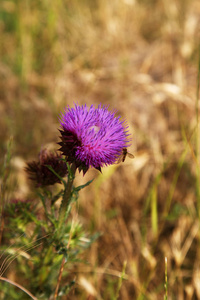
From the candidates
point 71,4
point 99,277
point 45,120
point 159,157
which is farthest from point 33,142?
point 71,4

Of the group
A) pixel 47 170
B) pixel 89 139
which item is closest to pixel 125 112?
pixel 47 170

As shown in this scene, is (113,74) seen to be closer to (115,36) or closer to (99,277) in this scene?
(115,36)

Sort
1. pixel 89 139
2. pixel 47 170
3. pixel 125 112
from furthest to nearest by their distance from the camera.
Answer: pixel 125 112, pixel 47 170, pixel 89 139

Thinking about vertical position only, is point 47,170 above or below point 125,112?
below

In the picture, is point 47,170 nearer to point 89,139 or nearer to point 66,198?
point 66,198

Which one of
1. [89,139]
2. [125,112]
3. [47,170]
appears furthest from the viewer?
[125,112]

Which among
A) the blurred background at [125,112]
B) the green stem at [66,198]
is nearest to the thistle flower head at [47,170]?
the green stem at [66,198]

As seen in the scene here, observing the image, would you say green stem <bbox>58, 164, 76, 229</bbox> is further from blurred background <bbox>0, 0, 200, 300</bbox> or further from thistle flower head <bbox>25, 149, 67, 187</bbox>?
blurred background <bbox>0, 0, 200, 300</bbox>

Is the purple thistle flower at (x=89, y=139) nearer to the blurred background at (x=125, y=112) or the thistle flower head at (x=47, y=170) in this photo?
the thistle flower head at (x=47, y=170)
